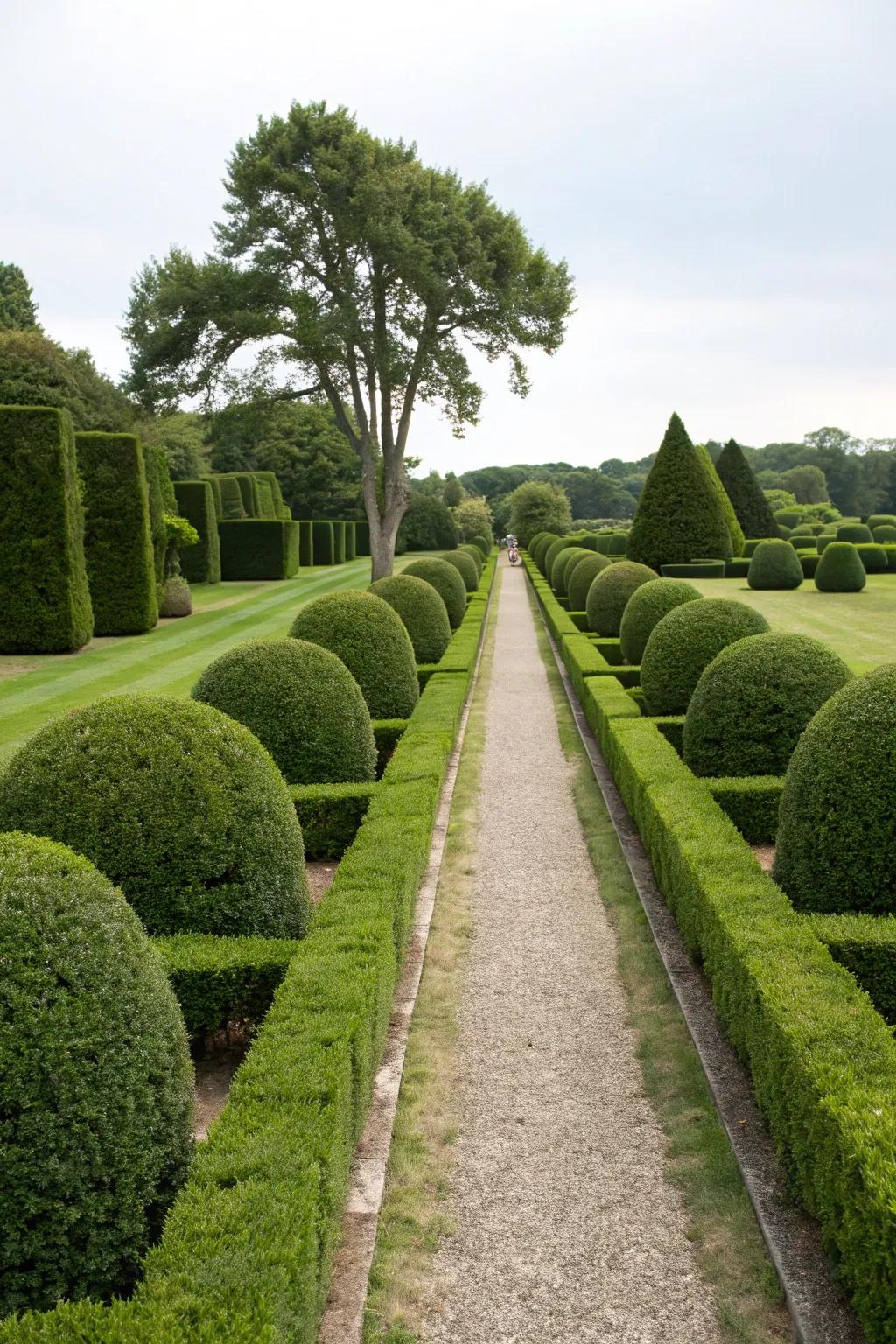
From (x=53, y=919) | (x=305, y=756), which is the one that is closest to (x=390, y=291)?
(x=305, y=756)

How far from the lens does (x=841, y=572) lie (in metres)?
30.4

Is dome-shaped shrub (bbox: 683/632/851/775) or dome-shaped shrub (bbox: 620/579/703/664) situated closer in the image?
dome-shaped shrub (bbox: 683/632/851/775)

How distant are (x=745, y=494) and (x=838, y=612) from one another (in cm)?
1783

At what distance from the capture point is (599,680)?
13266 millimetres

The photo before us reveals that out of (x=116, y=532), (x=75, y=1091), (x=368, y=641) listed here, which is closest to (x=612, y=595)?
(x=368, y=641)

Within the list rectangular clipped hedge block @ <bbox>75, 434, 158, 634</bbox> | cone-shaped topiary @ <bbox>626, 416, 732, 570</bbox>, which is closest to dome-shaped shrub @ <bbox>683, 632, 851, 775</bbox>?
rectangular clipped hedge block @ <bbox>75, 434, 158, 634</bbox>

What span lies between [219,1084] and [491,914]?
8.79 feet

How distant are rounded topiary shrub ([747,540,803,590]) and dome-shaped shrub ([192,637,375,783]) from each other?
25.2 metres

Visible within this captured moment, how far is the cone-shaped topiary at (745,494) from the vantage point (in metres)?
41.6

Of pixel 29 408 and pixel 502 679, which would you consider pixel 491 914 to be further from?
pixel 29 408

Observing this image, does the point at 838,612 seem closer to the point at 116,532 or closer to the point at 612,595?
the point at 612,595

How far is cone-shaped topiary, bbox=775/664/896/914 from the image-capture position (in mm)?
5730

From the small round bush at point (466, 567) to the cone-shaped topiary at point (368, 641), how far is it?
60.2 feet

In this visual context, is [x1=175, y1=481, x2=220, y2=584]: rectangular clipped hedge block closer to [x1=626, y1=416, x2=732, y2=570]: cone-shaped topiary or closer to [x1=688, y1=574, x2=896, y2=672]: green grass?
[x1=626, y1=416, x2=732, y2=570]: cone-shaped topiary
